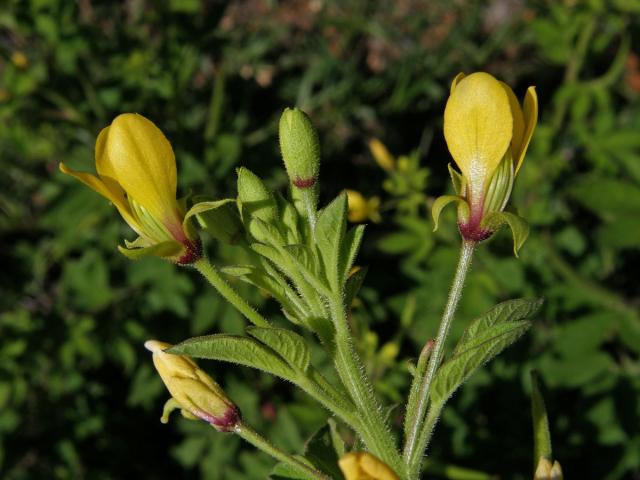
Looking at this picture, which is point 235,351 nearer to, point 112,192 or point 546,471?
point 112,192

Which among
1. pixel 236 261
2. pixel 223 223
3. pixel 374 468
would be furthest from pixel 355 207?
pixel 374 468

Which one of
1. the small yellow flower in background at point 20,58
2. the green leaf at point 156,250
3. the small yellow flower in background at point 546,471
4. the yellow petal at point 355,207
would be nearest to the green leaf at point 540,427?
the small yellow flower in background at point 546,471

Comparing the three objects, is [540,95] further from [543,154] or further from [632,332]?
[632,332]

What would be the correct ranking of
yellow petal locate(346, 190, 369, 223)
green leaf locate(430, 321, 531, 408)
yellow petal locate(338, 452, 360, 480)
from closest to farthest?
yellow petal locate(338, 452, 360, 480) → green leaf locate(430, 321, 531, 408) → yellow petal locate(346, 190, 369, 223)

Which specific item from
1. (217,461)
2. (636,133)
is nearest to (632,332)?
(636,133)

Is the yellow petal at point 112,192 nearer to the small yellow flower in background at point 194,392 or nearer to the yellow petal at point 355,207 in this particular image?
Answer: the small yellow flower in background at point 194,392

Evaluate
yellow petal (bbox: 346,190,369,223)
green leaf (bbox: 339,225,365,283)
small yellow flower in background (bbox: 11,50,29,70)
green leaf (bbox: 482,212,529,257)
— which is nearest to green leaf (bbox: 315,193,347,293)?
green leaf (bbox: 339,225,365,283)

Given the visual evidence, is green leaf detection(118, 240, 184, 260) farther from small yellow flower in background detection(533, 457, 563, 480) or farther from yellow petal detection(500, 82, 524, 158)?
small yellow flower in background detection(533, 457, 563, 480)
